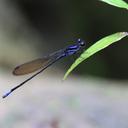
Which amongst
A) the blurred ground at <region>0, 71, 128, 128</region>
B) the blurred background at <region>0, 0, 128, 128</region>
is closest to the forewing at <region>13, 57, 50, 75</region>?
the blurred ground at <region>0, 71, 128, 128</region>

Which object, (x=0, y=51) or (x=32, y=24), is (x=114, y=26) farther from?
(x=0, y=51)

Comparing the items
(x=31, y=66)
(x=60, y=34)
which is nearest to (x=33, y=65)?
(x=31, y=66)

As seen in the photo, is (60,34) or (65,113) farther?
(60,34)

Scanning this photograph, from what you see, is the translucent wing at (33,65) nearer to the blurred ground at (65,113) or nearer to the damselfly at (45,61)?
the damselfly at (45,61)

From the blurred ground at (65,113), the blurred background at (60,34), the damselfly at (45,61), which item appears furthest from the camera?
the blurred background at (60,34)

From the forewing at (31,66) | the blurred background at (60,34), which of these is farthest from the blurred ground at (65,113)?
the blurred background at (60,34)

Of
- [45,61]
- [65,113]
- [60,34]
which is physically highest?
[45,61]

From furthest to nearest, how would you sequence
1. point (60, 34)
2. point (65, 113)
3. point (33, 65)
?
1. point (60, 34)
2. point (65, 113)
3. point (33, 65)

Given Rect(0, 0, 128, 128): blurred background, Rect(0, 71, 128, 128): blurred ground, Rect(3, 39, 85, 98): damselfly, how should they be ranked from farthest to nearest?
Rect(0, 0, 128, 128): blurred background < Rect(0, 71, 128, 128): blurred ground < Rect(3, 39, 85, 98): damselfly

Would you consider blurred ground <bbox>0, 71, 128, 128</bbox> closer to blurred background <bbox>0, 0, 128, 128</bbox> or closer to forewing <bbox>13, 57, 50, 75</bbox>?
forewing <bbox>13, 57, 50, 75</bbox>

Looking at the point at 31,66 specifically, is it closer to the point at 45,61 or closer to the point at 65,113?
the point at 45,61

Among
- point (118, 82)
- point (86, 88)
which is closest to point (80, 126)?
point (86, 88)
